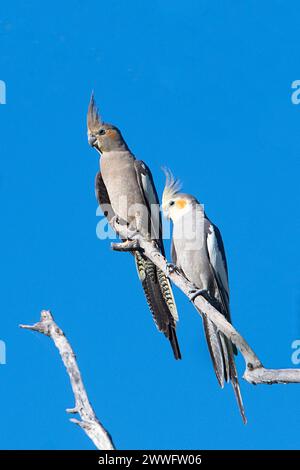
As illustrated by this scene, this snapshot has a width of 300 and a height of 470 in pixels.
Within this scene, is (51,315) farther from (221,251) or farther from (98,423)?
(221,251)

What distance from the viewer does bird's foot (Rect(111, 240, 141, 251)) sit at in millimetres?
10422

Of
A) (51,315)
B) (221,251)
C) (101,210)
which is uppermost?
(101,210)

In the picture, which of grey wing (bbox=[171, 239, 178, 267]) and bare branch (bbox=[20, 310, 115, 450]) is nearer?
bare branch (bbox=[20, 310, 115, 450])

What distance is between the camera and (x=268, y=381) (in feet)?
25.3

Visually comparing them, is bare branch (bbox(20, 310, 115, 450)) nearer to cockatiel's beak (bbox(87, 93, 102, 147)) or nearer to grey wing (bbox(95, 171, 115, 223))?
grey wing (bbox(95, 171, 115, 223))

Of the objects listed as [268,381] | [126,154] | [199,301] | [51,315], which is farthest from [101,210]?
[268,381]

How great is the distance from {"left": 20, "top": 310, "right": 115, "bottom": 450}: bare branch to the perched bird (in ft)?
8.90

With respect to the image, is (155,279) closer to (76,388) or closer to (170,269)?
(170,269)

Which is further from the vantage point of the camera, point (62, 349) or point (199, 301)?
point (199, 301)

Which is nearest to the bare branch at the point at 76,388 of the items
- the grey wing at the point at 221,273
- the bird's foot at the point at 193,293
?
the bird's foot at the point at 193,293

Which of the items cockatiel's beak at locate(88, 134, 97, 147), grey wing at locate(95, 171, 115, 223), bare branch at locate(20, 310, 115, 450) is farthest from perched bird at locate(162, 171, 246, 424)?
bare branch at locate(20, 310, 115, 450)
